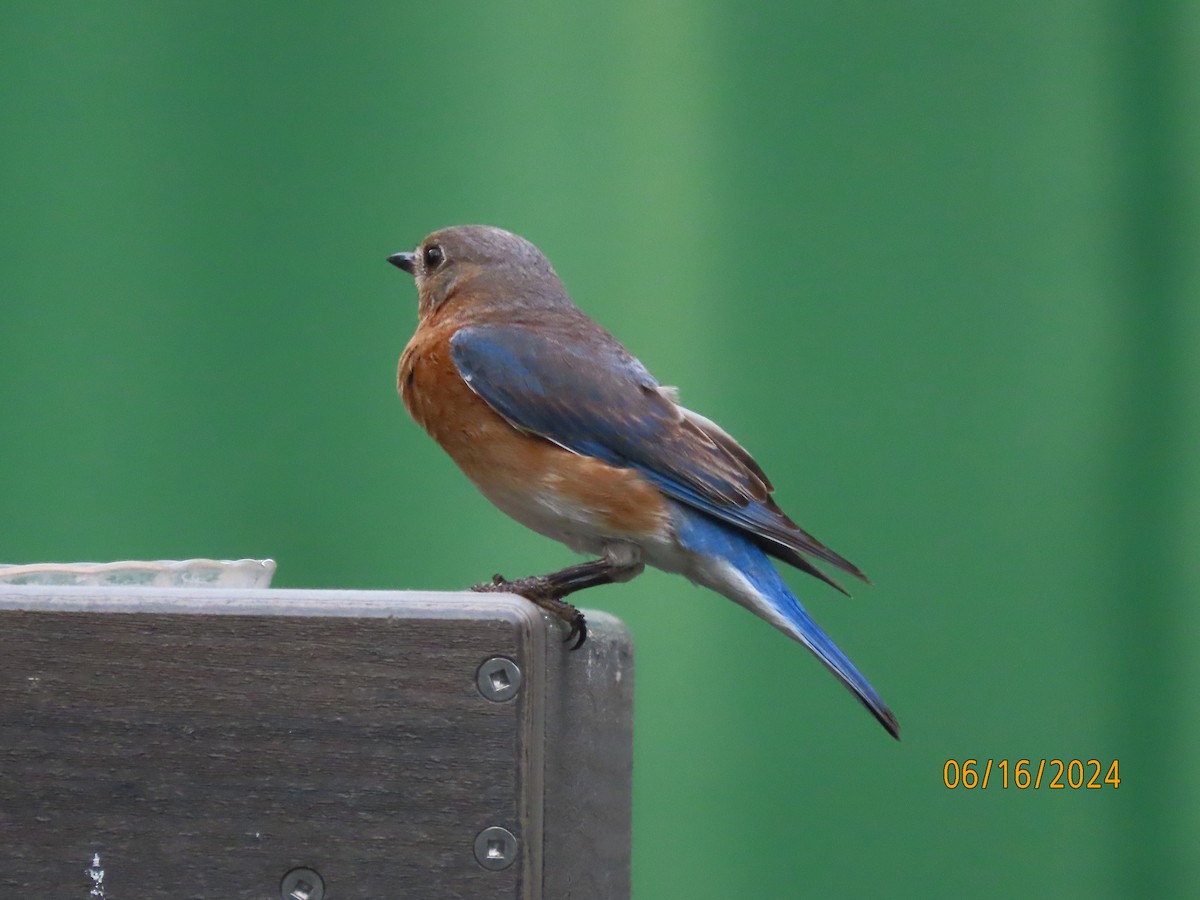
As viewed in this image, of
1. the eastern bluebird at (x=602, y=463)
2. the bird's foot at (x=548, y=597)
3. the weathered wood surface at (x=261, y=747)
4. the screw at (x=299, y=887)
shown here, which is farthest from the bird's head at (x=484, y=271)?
the screw at (x=299, y=887)

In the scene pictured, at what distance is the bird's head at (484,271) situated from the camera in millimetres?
2730

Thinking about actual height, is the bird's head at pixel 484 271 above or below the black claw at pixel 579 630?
above

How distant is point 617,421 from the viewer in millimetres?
2465

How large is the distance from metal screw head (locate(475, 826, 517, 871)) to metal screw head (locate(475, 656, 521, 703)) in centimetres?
12

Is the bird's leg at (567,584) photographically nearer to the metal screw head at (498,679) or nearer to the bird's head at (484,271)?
the metal screw head at (498,679)

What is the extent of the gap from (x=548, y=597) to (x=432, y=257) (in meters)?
0.98

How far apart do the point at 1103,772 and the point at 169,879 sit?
2.24 m

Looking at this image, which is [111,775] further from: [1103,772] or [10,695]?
[1103,772]

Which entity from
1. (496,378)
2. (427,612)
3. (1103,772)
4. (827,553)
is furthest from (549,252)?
(427,612)

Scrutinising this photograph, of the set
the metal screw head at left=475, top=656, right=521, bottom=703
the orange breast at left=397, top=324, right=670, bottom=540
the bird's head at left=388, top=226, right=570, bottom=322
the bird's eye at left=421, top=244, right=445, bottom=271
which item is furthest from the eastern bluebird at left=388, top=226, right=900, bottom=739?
the metal screw head at left=475, top=656, right=521, bottom=703

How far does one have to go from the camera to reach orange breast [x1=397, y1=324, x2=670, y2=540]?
7.70 ft

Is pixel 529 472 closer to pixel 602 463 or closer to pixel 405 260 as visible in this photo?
pixel 602 463

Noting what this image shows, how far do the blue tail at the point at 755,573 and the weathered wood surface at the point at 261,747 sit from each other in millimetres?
947

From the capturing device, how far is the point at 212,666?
1.43m
